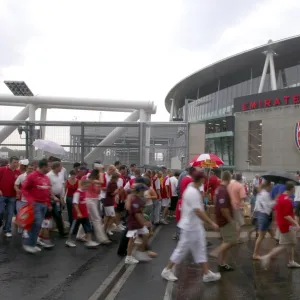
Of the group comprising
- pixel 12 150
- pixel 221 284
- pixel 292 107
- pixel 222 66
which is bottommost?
pixel 221 284

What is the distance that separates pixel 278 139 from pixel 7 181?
106 feet

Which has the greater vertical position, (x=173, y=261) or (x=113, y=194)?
(x=113, y=194)

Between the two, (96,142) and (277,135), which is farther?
(277,135)

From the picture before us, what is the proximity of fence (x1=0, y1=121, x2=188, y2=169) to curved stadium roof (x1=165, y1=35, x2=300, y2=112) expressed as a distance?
116ft

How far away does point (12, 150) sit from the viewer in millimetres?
12625

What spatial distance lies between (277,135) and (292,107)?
9.65 ft

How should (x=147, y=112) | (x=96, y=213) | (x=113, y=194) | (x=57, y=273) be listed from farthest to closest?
(x=147, y=112), (x=113, y=194), (x=96, y=213), (x=57, y=273)

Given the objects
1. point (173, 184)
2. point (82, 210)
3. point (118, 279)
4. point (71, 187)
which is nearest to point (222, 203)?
point (118, 279)

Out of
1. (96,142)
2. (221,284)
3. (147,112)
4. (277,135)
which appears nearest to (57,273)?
(221,284)

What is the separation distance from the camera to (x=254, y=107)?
39.6 m

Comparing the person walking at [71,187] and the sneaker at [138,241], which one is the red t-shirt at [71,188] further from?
the sneaker at [138,241]

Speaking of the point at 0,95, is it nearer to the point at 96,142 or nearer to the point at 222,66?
the point at 96,142

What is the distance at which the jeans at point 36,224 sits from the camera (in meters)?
7.34

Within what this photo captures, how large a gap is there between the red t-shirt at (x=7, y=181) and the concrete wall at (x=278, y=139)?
31215 millimetres
